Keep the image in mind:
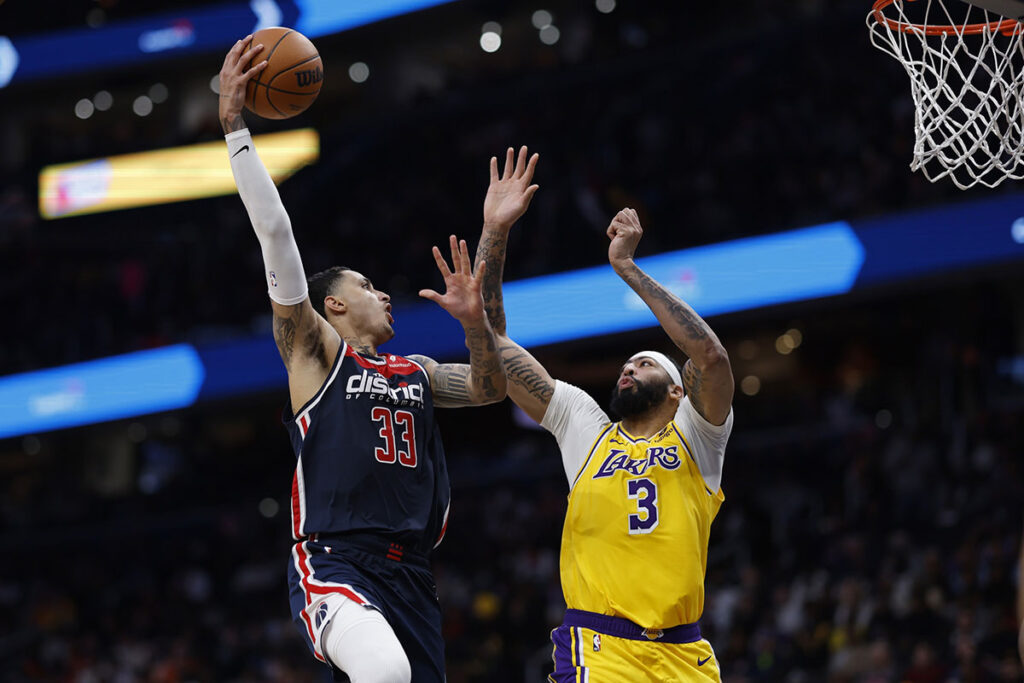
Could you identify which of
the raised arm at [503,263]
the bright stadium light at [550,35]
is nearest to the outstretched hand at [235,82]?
the raised arm at [503,263]

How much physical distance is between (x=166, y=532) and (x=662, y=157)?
8.45m

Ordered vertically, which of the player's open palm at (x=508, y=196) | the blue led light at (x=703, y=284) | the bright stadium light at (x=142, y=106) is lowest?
the player's open palm at (x=508, y=196)

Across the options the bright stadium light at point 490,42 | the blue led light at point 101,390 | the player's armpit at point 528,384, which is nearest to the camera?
the player's armpit at point 528,384

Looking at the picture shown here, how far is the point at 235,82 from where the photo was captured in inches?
177

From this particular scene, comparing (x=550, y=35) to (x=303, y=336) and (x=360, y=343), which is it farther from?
(x=303, y=336)

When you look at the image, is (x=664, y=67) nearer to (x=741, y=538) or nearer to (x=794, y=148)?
(x=794, y=148)

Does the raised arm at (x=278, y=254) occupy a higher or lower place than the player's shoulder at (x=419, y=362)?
higher

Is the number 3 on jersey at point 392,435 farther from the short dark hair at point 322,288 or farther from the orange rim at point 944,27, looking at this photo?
the orange rim at point 944,27

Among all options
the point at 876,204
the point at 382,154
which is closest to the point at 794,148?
the point at 876,204

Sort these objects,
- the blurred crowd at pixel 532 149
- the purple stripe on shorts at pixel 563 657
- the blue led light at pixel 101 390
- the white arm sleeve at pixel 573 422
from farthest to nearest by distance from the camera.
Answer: the blurred crowd at pixel 532 149, the blue led light at pixel 101 390, the white arm sleeve at pixel 573 422, the purple stripe on shorts at pixel 563 657

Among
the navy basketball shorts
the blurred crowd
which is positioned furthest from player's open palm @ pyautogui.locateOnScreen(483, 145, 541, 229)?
the blurred crowd

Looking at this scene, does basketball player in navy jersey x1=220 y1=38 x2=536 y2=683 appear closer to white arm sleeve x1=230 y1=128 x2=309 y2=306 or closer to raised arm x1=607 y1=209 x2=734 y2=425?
white arm sleeve x1=230 y1=128 x2=309 y2=306

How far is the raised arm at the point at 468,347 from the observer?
4516mm

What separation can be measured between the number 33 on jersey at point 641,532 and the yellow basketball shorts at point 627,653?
2.0 inches
